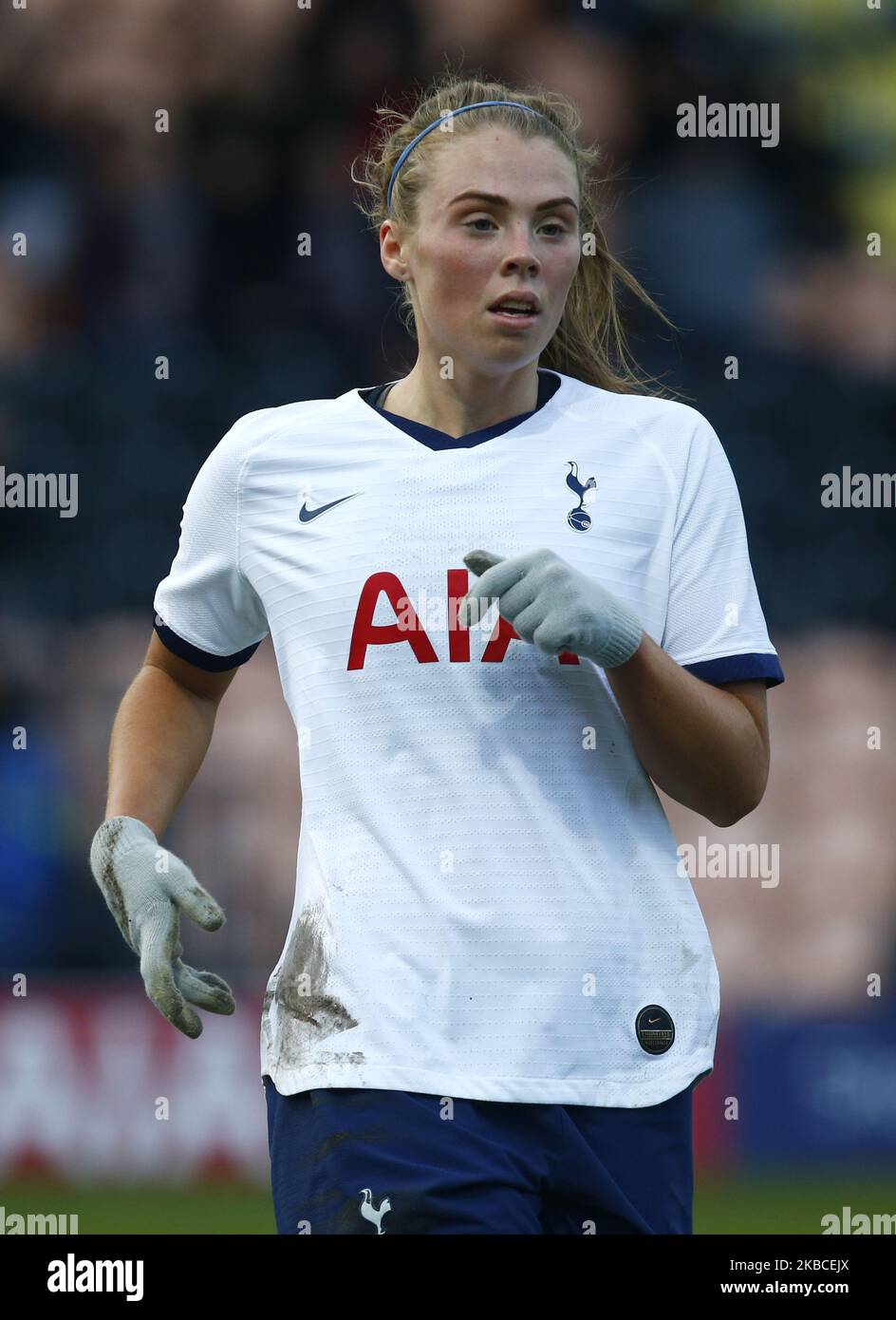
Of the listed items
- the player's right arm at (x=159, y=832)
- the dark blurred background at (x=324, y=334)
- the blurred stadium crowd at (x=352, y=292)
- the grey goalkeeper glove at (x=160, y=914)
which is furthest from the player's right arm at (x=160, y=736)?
the blurred stadium crowd at (x=352, y=292)

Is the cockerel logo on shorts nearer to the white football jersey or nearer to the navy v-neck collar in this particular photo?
the white football jersey

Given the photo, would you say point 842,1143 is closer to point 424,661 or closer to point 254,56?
point 424,661

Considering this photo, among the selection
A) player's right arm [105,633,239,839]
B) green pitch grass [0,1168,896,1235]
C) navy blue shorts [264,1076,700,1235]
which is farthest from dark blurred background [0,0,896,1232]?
navy blue shorts [264,1076,700,1235]

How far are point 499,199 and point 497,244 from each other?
6cm

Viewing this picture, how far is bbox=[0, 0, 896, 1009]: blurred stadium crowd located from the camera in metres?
7.40

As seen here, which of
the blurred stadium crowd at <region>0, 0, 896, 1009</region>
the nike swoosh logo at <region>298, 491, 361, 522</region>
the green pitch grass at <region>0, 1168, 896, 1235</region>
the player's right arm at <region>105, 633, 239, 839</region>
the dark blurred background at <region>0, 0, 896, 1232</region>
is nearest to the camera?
the nike swoosh logo at <region>298, 491, 361, 522</region>

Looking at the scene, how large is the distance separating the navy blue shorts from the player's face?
3.18ft

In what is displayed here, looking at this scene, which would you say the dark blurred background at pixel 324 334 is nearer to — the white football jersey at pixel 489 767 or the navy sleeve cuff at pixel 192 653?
the navy sleeve cuff at pixel 192 653

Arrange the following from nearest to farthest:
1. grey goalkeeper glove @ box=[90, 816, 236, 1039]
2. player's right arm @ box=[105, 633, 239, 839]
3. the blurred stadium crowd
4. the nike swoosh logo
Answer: grey goalkeeper glove @ box=[90, 816, 236, 1039] < the nike swoosh logo < player's right arm @ box=[105, 633, 239, 839] < the blurred stadium crowd

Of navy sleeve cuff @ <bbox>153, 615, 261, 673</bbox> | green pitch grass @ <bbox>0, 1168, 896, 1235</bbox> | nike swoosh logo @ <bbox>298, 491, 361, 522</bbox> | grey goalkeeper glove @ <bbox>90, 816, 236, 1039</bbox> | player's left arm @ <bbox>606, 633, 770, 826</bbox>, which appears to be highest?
nike swoosh logo @ <bbox>298, 491, 361, 522</bbox>

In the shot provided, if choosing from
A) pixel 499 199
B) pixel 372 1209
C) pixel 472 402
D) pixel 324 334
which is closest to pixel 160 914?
pixel 372 1209

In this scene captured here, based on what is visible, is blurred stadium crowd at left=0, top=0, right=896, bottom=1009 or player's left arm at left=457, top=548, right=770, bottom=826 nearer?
player's left arm at left=457, top=548, right=770, bottom=826

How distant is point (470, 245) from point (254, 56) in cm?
640
